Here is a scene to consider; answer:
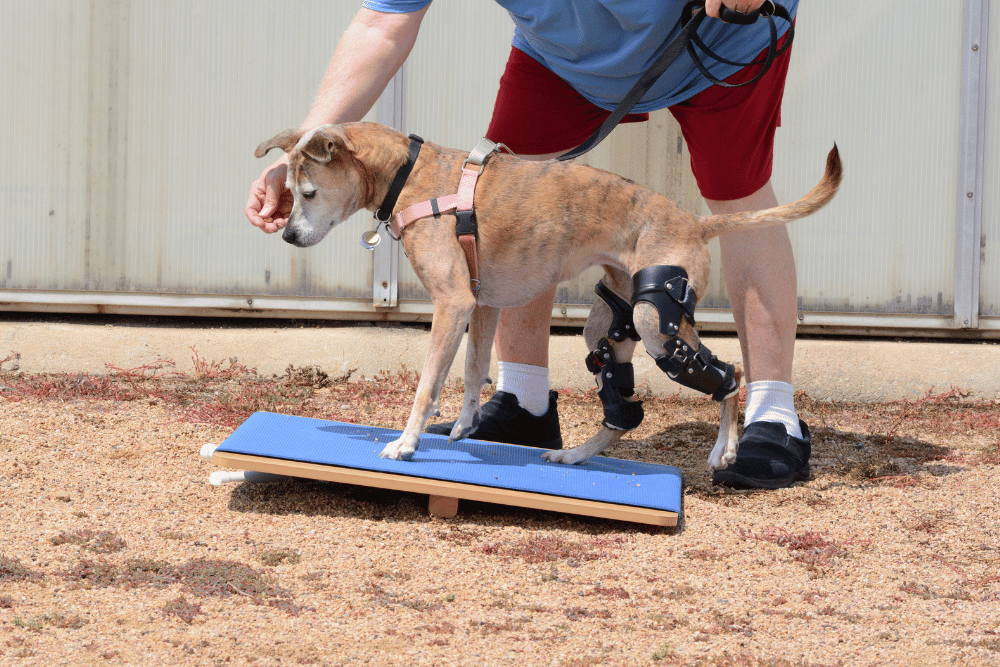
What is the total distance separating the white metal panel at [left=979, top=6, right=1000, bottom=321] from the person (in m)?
2.77

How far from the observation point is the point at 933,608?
2.48 metres

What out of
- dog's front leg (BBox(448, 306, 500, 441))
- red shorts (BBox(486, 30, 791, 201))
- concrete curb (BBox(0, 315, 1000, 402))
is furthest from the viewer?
concrete curb (BBox(0, 315, 1000, 402))

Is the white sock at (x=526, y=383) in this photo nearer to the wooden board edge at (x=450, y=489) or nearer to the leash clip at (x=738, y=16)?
the wooden board edge at (x=450, y=489)

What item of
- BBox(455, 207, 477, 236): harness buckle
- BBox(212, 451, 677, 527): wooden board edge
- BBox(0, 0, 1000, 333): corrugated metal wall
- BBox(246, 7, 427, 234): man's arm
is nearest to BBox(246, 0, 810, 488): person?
BBox(246, 7, 427, 234): man's arm

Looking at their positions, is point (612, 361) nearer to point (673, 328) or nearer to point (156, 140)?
point (673, 328)

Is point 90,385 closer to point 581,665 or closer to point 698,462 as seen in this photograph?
point 698,462

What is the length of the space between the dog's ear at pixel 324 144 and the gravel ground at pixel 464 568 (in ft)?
3.91

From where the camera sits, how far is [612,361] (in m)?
3.42

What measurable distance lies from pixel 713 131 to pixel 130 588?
2.53 metres

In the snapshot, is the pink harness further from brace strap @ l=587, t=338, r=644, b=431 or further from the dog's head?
brace strap @ l=587, t=338, r=644, b=431

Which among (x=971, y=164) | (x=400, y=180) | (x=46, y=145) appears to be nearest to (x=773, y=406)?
(x=400, y=180)

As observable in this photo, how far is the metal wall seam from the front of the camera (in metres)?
5.68

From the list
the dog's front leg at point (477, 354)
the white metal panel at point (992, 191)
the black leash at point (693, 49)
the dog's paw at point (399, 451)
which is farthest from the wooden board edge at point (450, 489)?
the white metal panel at point (992, 191)

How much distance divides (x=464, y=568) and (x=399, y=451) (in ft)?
2.02
